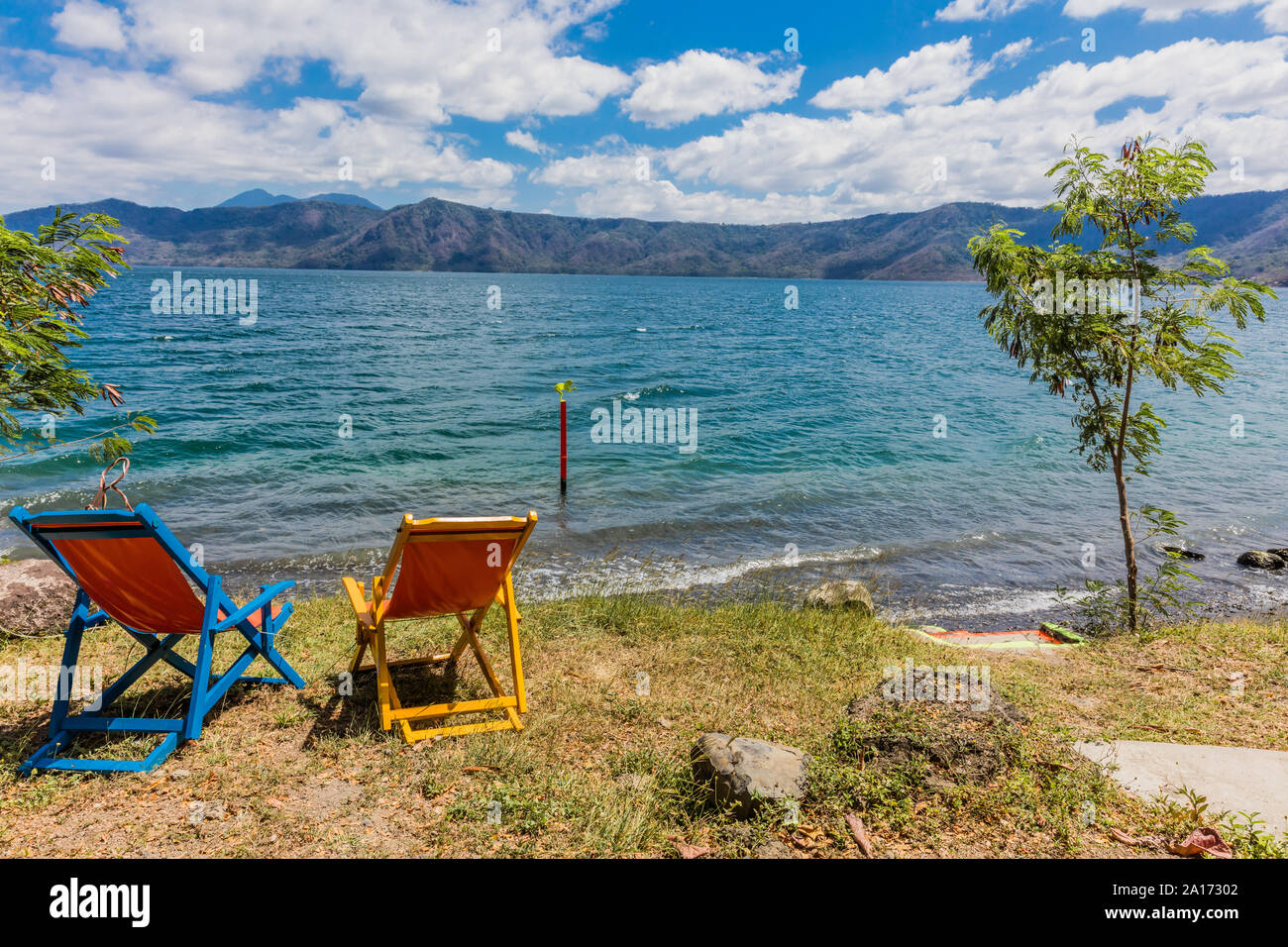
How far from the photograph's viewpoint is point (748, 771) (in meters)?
4.19

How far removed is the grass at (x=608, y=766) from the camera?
Result: 384cm

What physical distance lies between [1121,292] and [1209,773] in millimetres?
5829

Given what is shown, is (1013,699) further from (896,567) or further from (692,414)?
(692,414)

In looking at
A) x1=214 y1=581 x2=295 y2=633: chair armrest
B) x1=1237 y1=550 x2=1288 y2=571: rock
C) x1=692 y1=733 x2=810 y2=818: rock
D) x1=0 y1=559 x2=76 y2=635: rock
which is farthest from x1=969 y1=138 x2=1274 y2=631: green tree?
x1=0 y1=559 x2=76 y2=635: rock

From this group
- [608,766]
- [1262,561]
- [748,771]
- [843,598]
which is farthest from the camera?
[1262,561]

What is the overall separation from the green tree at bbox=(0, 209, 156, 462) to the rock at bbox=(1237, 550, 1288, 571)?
18.7 metres

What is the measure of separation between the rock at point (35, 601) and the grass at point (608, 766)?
0.35 meters

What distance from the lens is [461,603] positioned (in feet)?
17.8

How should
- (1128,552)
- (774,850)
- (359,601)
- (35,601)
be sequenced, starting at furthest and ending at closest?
(1128,552) → (35,601) → (359,601) → (774,850)

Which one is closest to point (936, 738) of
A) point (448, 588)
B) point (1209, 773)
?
point (1209, 773)

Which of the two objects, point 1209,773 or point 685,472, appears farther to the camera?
point 685,472

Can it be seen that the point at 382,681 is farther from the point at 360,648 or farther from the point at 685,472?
the point at 685,472

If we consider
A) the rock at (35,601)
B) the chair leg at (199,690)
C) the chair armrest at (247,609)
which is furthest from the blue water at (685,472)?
the chair leg at (199,690)

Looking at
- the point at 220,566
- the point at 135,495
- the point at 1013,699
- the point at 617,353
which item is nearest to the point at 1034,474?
the point at 1013,699
